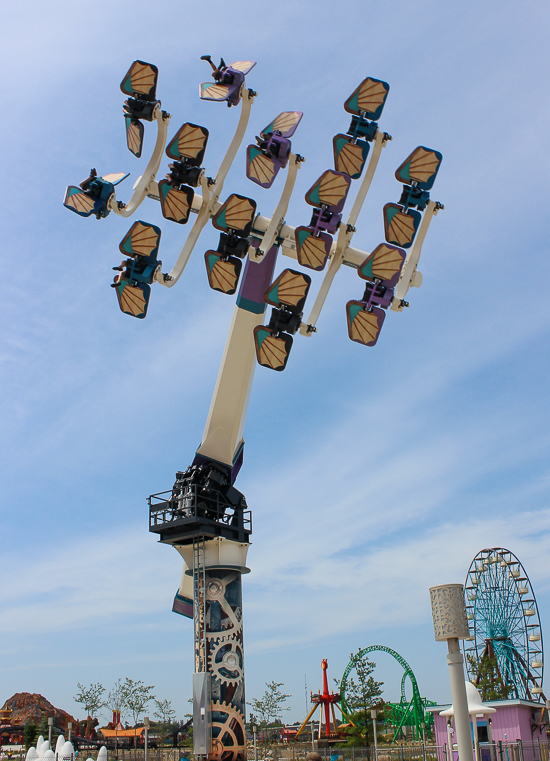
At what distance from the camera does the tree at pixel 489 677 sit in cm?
3800

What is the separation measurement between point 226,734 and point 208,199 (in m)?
13.6

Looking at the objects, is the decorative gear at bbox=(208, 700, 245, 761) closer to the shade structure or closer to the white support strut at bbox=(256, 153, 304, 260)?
the shade structure

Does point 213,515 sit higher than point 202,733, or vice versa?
point 213,515

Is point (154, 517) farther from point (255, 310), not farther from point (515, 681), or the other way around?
point (515, 681)

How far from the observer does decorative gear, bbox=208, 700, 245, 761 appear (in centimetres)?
1725

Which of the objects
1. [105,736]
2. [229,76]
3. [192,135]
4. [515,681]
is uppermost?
[229,76]

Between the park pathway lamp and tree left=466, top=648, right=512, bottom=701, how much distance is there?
101 feet

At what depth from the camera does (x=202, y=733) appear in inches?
683

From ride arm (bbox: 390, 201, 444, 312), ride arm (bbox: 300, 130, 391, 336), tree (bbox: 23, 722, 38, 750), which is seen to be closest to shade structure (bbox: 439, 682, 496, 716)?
ride arm (bbox: 390, 201, 444, 312)

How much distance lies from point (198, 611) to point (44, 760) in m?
10.6

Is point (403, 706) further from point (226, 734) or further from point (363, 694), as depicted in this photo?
point (226, 734)

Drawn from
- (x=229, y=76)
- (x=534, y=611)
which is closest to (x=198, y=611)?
(x=229, y=76)

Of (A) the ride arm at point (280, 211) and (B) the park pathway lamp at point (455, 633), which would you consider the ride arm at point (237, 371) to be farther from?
(B) the park pathway lamp at point (455, 633)

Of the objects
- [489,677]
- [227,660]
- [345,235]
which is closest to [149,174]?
[345,235]
